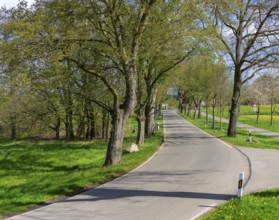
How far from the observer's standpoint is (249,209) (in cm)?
754

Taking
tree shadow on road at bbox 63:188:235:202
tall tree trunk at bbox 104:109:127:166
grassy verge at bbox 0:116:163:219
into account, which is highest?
tall tree trunk at bbox 104:109:127:166

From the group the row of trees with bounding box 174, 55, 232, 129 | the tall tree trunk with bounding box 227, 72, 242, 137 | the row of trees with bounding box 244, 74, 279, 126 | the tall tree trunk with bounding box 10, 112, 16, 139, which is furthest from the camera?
the row of trees with bounding box 244, 74, 279, 126

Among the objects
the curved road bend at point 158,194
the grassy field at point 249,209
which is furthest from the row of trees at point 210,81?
the grassy field at point 249,209

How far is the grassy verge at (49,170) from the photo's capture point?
32.1 feet

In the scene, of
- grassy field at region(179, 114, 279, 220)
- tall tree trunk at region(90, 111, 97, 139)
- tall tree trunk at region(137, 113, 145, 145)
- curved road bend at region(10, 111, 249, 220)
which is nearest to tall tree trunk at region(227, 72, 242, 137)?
tall tree trunk at region(137, 113, 145, 145)

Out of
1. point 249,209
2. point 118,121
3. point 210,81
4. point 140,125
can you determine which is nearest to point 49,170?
point 118,121

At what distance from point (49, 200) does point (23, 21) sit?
6.36m

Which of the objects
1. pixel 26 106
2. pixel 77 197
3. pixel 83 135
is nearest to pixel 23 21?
pixel 77 197

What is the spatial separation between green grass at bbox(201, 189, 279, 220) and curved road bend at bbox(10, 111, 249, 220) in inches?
14.4

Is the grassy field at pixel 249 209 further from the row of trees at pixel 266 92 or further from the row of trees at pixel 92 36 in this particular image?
the row of trees at pixel 266 92

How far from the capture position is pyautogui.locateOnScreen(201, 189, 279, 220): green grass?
7164mm

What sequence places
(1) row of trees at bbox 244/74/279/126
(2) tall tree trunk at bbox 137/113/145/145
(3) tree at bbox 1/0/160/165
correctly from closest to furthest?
(3) tree at bbox 1/0/160/165 → (2) tall tree trunk at bbox 137/113/145/145 → (1) row of trees at bbox 244/74/279/126

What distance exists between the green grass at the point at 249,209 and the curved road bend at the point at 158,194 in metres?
0.37

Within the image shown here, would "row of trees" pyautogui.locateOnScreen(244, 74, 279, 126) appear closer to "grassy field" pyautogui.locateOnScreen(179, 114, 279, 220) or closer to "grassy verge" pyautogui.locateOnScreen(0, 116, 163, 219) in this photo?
"grassy verge" pyautogui.locateOnScreen(0, 116, 163, 219)
